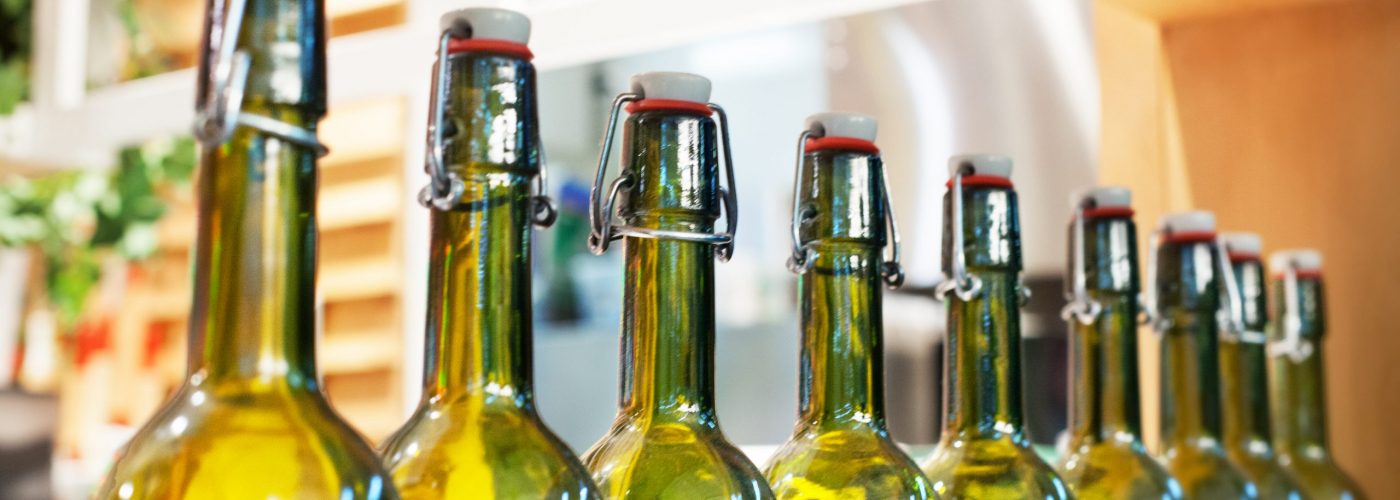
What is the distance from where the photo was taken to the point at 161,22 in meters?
3.43

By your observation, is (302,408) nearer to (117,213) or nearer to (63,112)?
(63,112)

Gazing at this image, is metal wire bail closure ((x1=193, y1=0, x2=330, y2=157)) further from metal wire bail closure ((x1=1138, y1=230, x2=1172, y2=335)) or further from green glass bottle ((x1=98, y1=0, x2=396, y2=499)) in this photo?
metal wire bail closure ((x1=1138, y1=230, x2=1172, y2=335))

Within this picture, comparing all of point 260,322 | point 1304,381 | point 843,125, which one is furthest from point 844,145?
point 1304,381

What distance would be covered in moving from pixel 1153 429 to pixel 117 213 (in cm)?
288

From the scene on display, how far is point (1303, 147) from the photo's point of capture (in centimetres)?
95

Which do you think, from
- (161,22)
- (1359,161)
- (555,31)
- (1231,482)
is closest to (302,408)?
(1231,482)

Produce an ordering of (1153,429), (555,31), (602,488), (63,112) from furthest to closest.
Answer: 1. (63,112)
2. (555,31)
3. (1153,429)
4. (602,488)

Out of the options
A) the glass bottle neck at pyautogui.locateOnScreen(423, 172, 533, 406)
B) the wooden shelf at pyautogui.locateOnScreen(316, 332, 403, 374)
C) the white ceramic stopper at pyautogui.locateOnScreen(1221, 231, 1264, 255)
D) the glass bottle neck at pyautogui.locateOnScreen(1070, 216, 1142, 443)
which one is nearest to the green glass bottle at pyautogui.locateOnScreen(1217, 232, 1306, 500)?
the white ceramic stopper at pyautogui.locateOnScreen(1221, 231, 1264, 255)

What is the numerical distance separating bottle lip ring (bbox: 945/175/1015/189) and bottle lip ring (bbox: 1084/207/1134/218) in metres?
0.10

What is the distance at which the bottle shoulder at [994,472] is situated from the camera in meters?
0.52

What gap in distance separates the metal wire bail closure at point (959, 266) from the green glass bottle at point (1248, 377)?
0.28m

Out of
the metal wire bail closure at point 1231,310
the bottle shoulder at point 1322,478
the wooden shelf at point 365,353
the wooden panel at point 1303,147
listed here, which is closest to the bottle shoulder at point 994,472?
the metal wire bail closure at point 1231,310

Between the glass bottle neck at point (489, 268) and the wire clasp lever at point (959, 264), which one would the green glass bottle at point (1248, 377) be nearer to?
the wire clasp lever at point (959, 264)

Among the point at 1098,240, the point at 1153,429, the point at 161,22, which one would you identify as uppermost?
the point at 161,22
